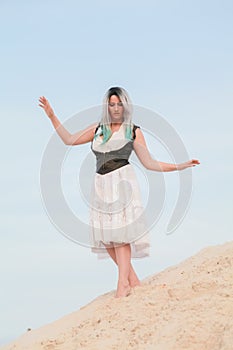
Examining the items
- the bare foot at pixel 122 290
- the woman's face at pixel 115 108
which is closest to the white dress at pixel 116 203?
the woman's face at pixel 115 108

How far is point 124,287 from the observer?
7.00 m

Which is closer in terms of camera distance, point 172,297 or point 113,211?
point 172,297

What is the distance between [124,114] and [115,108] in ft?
0.36

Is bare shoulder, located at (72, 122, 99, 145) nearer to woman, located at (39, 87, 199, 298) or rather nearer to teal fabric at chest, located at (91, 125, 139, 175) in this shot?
woman, located at (39, 87, 199, 298)

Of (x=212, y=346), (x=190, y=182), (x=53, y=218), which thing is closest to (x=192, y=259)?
(x=190, y=182)

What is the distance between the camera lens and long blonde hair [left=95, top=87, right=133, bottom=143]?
7.11m

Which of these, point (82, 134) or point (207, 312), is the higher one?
point (82, 134)

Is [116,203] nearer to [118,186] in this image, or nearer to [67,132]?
[118,186]

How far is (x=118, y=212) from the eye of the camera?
692 centimetres

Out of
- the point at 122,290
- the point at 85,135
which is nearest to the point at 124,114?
the point at 85,135

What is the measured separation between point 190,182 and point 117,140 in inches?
31.7

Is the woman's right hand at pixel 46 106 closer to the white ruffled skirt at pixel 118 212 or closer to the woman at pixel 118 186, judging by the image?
the woman at pixel 118 186

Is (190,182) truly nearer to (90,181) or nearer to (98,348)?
(90,181)

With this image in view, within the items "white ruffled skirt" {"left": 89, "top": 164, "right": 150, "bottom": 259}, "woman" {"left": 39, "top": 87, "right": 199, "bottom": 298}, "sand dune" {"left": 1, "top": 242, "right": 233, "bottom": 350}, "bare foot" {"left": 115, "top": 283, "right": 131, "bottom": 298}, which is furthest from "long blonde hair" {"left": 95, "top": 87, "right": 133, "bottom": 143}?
"sand dune" {"left": 1, "top": 242, "right": 233, "bottom": 350}
